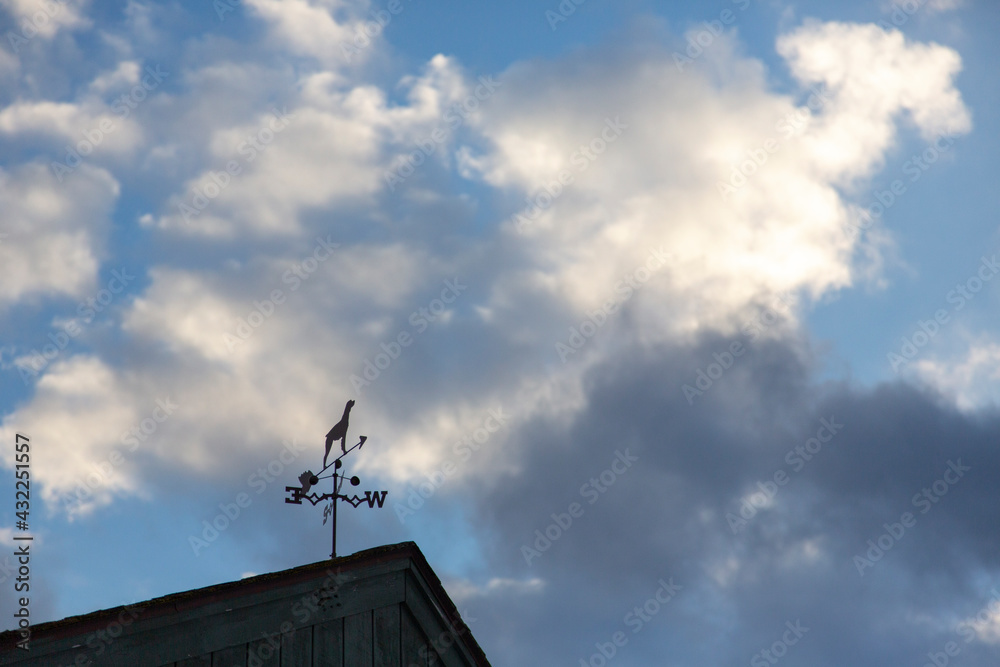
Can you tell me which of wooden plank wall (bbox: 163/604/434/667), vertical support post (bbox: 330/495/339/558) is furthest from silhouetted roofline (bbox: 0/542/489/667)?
wooden plank wall (bbox: 163/604/434/667)

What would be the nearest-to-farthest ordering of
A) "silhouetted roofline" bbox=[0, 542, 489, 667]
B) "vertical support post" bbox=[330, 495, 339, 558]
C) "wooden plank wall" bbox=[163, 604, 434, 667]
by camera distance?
"silhouetted roofline" bbox=[0, 542, 489, 667], "wooden plank wall" bbox=[163, 604, 434, 667], "vertical support post" bbox=[330, 495, 339, 558]

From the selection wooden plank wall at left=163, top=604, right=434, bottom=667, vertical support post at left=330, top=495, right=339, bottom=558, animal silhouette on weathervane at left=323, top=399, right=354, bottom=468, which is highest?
animal silhouette on weathervane at left=323, top=399, right=354, bottom=468

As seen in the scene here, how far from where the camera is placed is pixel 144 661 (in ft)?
33.8

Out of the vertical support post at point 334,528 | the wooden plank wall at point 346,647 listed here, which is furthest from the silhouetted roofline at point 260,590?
the wooden plank wall at point 346,647

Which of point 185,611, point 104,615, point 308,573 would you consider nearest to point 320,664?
point 308,573

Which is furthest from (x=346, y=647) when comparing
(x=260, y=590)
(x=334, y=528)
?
(x=334, y=528)

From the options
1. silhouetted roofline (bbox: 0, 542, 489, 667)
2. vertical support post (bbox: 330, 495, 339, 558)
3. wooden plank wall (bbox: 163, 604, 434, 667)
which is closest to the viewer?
silhouetted roofline (bbox: 0, 542, 489, 667)

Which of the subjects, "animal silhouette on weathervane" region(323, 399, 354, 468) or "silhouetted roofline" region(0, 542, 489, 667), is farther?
"animal silhouette on weathervane" region(323, 399, 354, 468)

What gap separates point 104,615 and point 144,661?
69cm

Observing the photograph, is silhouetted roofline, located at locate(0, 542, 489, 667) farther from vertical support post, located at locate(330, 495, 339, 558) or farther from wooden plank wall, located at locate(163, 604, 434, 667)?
wooden plank wall, located at locate(163, 604, 434, 667)

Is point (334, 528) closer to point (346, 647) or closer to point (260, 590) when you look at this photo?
point (346, 647)

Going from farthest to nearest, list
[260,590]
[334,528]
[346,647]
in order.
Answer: [334,528] → [346,647] → [260,590]

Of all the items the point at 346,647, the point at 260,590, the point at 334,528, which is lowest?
the point at 346,647

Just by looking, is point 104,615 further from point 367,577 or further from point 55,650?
point 367,577
